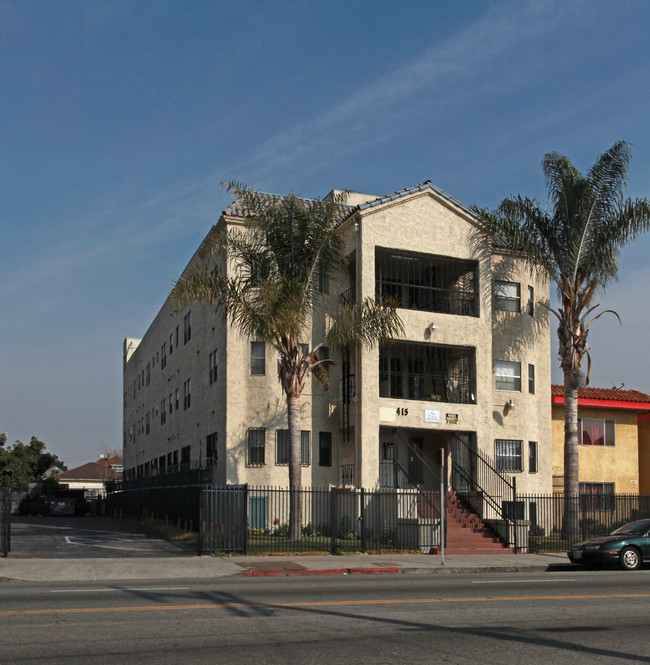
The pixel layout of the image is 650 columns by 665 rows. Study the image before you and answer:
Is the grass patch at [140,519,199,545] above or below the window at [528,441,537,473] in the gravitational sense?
below

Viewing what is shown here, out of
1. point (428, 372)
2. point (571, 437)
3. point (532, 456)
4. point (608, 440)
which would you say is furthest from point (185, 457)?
point (608, 440)

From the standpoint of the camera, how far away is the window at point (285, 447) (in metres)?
29.5

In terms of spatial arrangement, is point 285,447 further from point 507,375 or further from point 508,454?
point 507,375

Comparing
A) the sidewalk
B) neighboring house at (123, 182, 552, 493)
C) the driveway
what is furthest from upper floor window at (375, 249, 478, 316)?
the driveway

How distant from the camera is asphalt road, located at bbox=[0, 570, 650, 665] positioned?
28.3 ft

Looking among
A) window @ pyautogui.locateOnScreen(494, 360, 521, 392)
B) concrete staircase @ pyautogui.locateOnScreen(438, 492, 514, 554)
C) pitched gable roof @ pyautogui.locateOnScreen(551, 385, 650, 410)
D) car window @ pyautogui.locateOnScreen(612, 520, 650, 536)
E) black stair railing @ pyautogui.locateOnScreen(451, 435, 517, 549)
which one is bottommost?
concrete staircase @ pyautogui.locateOnScreen(438, 492, 514, 554)

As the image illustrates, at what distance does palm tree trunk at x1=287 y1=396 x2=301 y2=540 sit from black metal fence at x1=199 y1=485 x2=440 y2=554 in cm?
30

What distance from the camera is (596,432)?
3600 cm

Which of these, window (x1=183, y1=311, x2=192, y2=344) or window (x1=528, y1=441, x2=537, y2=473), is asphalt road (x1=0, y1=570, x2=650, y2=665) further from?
window (x1=183, y1=311, x2=192, y2=344)

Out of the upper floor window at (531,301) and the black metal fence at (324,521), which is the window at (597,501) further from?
the upper floor window at (531,301)

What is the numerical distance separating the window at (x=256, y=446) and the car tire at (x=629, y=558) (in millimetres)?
12783

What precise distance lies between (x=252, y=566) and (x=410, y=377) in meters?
13.0

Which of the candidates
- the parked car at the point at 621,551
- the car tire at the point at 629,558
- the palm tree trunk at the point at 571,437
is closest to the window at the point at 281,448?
the palm tree trunk at the point at 571,437

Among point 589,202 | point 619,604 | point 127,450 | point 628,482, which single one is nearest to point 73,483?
point 127,450
